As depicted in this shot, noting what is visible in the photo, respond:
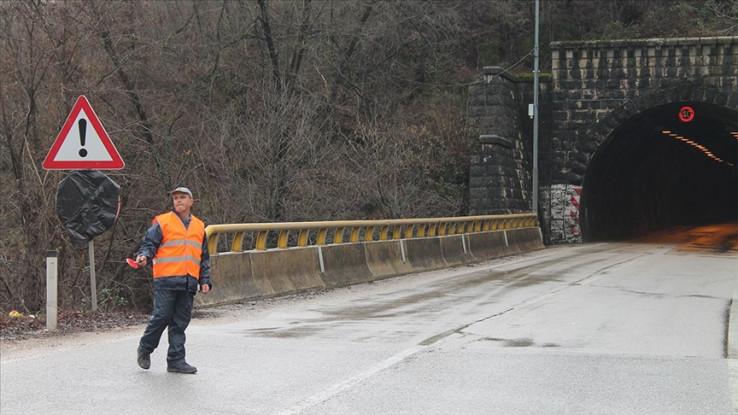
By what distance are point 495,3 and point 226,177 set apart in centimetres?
2116

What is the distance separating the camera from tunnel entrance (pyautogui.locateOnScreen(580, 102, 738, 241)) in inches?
1526

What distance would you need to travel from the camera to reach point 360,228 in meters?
19.8

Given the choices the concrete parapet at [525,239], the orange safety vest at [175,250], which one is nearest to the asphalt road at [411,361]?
the orange safety vest at [175,250]

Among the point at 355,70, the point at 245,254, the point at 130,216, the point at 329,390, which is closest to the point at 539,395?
the point at 329,390

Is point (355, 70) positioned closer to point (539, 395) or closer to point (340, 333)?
point (340, 333)

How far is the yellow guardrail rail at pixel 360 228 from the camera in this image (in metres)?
14.6

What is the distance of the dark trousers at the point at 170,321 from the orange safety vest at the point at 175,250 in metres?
0.19

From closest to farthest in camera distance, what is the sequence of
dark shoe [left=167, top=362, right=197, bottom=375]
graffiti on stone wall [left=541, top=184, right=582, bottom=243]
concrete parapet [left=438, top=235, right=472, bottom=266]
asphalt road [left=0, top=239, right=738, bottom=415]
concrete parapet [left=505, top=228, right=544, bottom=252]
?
1. asphalt road [left=0, top=239, right=738, bottom=415]
2. dark shoe [left=167, top=362, right=197, bottom=375]
3. concrete parapet [left=438, top=235, right=472, bottom=266]
4. concrete parapet [left=505, top=228, right=544, bottom=252]
5. graffiti on stone wall [left=541, top=184, right=582, bottom=243]

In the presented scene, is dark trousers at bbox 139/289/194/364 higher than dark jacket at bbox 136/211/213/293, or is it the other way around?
dark jacket at bbox 136/211/213/293

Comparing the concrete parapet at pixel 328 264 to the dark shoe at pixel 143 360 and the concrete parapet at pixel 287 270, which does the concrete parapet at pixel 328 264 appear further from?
the dark shoe at pixel 143 360

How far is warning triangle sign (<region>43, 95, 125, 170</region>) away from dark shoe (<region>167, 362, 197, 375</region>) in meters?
3.88

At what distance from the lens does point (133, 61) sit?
2497cm

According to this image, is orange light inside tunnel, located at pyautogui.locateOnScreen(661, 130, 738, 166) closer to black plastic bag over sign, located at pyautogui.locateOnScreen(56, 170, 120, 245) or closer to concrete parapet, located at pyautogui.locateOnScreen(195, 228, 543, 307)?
concrete parapet, located at pyautogui.locateOnScreen(195, 228, 543, 307)

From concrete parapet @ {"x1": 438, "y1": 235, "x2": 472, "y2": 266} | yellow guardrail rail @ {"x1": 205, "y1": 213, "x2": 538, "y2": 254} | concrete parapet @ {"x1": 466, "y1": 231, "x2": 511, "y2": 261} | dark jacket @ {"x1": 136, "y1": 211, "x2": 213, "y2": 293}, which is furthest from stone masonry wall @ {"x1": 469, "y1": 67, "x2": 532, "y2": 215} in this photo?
dark jacket @ {"x1": 136, "y1": 211, "x2": 213, "y2": 293}
